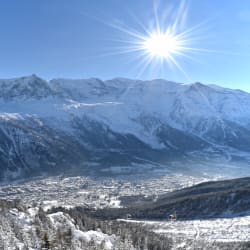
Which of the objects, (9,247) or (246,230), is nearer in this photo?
(9,247)

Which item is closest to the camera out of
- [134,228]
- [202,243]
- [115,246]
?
[115,246]

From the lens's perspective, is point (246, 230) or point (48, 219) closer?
point (48, 219)

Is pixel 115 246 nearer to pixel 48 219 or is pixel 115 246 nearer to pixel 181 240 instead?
Answer: pixel 48 219

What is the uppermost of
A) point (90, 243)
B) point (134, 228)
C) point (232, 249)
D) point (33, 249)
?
point (134, 228)

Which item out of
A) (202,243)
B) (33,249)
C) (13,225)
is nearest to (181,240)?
(202,243)

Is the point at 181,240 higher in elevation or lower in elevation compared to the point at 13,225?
higher

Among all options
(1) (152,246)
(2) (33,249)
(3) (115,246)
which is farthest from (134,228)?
(2) (33,249)

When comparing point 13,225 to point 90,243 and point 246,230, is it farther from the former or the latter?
point 246,230

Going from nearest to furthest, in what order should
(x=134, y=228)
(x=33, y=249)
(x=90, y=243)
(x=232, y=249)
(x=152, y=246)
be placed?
(x=33, y=249) < (x=90, y=243) < (x=152, y=246) < (x=232, y=249) < (x=134, y=228)

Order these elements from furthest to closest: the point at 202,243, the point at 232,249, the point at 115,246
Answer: the point at 202,243 → the point at 232,249 → the point at 115,246
